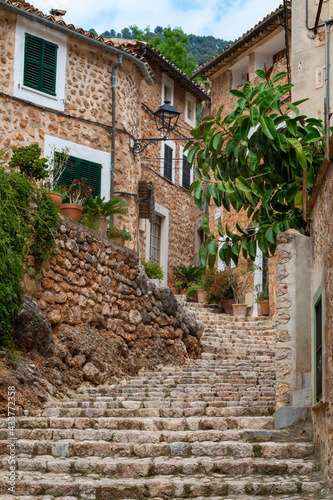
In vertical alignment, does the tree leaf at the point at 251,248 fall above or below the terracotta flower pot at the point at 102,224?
below

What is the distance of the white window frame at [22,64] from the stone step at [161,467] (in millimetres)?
9775

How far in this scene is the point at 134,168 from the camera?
664 inches

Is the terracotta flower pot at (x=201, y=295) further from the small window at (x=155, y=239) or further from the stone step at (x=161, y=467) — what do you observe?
the stone step at (x=161, y=467)

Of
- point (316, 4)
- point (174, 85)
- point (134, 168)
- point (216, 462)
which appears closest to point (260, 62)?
point (174, 85)

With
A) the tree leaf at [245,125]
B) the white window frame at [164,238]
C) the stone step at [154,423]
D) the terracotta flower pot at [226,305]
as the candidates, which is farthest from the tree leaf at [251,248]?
the white window frame at [164,238]

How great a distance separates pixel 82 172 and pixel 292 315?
334 inches

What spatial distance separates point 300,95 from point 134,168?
6.53 meters

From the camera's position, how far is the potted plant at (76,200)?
38.9ft

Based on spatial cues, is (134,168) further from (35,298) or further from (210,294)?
(35,298)

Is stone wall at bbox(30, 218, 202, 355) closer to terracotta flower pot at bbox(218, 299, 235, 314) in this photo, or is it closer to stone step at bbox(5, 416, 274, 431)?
stone step at bbox(5, 416, 274, 431)

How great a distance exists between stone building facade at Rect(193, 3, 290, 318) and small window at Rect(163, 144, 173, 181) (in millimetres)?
1774

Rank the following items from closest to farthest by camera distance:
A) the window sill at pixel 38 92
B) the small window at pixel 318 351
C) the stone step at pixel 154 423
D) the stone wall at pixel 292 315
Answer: the small window at pixel 318 351
the stone step at pixel 154 423
the stone wall at pixel 292 315
the window sill at pixel 38 92

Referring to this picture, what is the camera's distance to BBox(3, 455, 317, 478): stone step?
6344mm

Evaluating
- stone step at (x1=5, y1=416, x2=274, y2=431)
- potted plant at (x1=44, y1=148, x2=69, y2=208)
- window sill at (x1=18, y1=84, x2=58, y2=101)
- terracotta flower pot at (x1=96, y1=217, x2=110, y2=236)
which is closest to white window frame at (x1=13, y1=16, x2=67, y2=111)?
window sill at (x1=18, y1=84, x2=58, y2=101)
